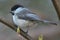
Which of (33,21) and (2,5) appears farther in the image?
(2,5)

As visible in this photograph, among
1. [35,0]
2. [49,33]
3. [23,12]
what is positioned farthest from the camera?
[35,0]

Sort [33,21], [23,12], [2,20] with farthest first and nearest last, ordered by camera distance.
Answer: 1. [23,12]
2. [33,21]
3. [2,20]

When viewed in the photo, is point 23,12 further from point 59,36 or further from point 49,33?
point 49,33

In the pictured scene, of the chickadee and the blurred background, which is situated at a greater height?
the chickadee

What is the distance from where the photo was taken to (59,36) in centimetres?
237

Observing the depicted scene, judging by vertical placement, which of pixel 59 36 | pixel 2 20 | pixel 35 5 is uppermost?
pixel 2 20

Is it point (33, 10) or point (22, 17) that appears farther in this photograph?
point (33, 10)

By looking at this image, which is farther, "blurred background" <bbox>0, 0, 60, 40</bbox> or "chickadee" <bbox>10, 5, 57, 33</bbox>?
"blurred background" <bbox>0, 0, 60, 40</bbox>

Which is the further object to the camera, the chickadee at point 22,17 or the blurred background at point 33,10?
the blurred background at point 33,10

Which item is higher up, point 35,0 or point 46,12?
point 35,0

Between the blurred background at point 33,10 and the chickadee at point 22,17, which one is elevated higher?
the chickadee at point 22,17

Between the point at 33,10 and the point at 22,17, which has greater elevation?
the point at 22,17

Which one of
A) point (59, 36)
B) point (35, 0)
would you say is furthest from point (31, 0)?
point (59, 36)

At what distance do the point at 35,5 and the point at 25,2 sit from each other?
0.25 meters
